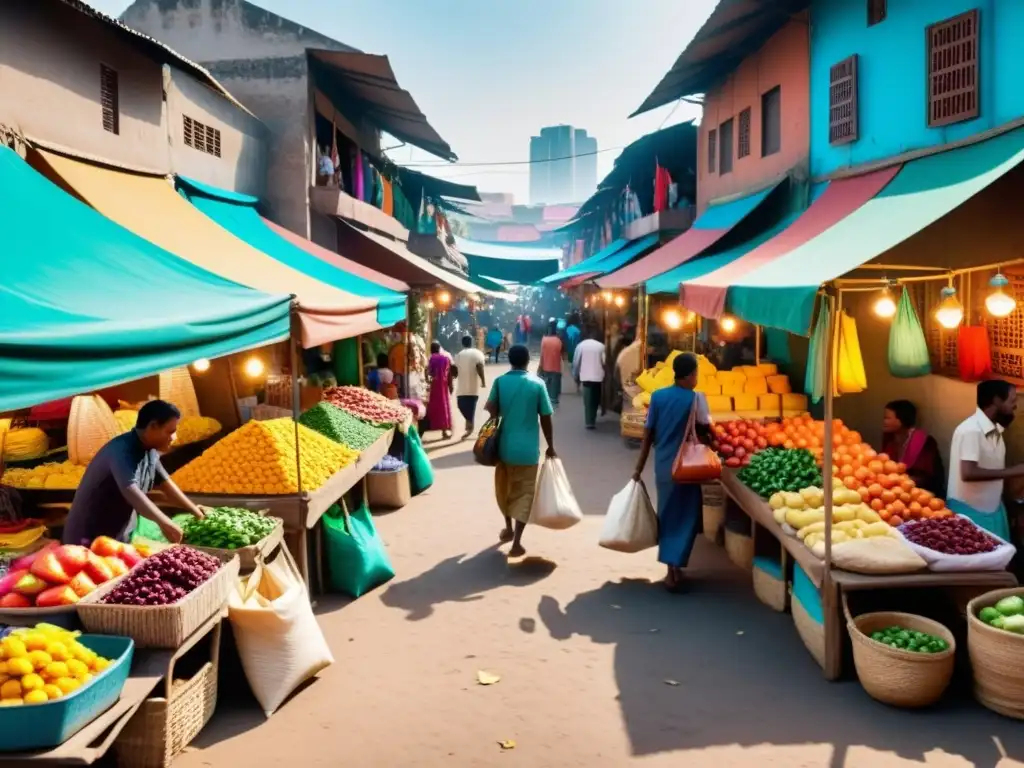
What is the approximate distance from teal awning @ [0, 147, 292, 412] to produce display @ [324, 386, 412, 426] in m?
4.26

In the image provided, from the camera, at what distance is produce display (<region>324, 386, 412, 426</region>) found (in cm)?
1000

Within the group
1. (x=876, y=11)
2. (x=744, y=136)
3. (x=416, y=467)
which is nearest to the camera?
(x=876, y=11)

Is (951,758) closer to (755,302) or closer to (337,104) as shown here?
(755,302)

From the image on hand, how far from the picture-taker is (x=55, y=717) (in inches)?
132

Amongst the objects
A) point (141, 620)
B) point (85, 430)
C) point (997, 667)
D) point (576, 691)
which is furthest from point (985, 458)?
point (85, 430)

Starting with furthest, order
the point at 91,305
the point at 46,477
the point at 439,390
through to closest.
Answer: the point at 439,390, the point at 46,477, the point at 91,305

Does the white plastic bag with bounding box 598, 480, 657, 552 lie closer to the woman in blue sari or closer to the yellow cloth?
the woman in blue sari

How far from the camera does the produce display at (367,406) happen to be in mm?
10000

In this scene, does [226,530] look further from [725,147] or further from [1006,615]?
[725,147]

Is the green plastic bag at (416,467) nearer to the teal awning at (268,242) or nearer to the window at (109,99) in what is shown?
the teal awning at (268,242)

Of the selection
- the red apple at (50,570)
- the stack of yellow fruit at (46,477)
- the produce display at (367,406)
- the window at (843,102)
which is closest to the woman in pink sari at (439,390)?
the produce display at (367,406)

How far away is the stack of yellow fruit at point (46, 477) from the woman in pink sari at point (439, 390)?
278 inches

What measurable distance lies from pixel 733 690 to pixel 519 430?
3.22m

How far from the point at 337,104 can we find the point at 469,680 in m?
13.0
